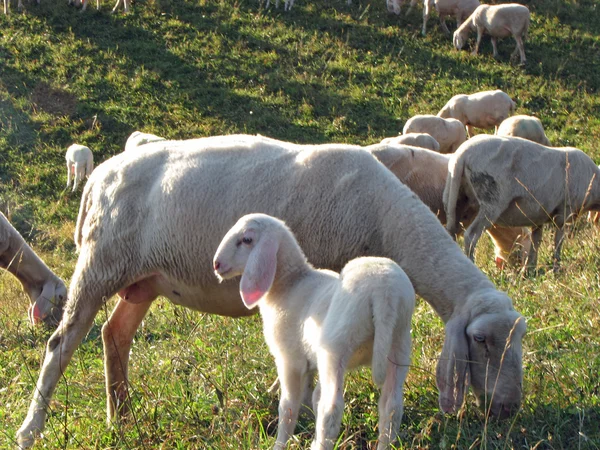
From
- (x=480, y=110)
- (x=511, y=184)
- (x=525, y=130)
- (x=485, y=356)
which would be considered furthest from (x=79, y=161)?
(x=485, y=356)

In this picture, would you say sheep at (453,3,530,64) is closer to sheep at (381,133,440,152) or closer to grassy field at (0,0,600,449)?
grassy field at (0,0,600,449)

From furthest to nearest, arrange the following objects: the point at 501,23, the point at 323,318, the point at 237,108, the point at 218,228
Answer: the point at 501,23 < the point at 237,108 < the point at 218,228 < the point at 323,318

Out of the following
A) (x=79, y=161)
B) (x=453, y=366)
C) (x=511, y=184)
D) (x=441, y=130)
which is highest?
(x=453, y=366)

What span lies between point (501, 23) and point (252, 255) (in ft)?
52.4

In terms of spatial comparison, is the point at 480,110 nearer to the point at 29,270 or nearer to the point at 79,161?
the point at 79,161

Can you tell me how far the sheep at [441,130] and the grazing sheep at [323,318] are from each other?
8829mm

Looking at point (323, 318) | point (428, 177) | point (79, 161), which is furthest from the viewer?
point (79, 161)

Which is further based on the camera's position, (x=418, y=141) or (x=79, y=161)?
(x=79, y=161)

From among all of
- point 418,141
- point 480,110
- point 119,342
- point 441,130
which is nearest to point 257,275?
point 119,342

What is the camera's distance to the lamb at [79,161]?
1431 centimetres

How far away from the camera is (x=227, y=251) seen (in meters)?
3.50

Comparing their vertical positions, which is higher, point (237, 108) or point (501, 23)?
point (501, 23)

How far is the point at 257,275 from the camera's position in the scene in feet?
11.1

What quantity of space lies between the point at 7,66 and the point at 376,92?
26.2ft
